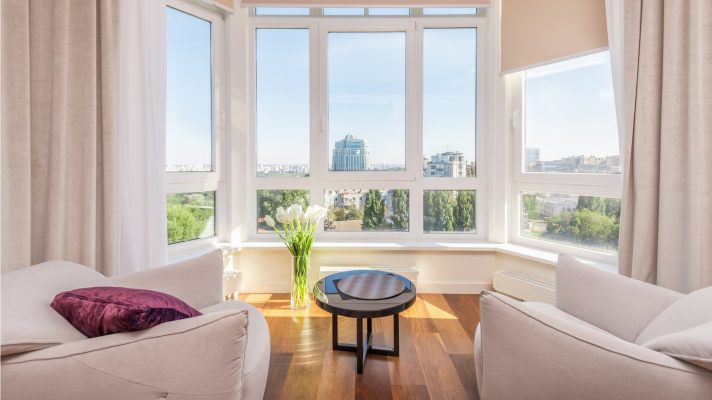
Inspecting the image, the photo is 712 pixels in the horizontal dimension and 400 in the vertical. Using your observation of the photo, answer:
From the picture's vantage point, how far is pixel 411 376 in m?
2.00

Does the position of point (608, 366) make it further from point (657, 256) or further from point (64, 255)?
point (64, 255)

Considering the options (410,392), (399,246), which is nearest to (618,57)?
(399,246)

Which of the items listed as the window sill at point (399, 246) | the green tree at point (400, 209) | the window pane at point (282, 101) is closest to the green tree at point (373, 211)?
the green tree at point (400, 209)

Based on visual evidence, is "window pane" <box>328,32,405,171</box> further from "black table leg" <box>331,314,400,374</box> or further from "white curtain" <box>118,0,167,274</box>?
"black table leg" <box>331,314,400,374</box>

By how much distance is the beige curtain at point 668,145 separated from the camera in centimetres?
186

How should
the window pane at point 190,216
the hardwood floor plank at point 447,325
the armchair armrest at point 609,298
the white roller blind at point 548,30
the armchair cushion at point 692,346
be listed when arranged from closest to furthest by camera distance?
the armchair cushion at point 692,346, the armchair armrest at point 609,298, the hardwood floor plank at point 447,325, the white roller blind at point 548,30, the window pane at point 190,216

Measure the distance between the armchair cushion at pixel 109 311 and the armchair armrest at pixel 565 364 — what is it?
106 centimetres

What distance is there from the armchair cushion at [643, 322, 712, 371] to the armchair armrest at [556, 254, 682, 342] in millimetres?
528

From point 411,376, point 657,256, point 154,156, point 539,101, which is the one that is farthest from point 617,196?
point 154,156

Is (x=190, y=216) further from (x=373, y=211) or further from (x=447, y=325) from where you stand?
(x=447, y=325)

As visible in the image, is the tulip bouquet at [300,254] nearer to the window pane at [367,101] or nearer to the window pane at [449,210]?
the window pane at [367,101]

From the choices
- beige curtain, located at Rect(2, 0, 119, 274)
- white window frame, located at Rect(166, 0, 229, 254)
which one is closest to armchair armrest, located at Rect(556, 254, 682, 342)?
beige curtain, located at Rect(2, 0, 119, 274)

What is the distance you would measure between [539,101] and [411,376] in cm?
242

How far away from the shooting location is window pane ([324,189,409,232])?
3.48 meters
